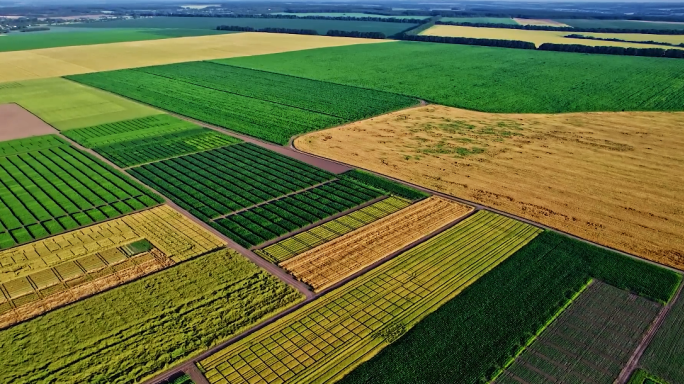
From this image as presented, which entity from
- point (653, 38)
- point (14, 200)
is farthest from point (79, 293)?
point (653, 38)

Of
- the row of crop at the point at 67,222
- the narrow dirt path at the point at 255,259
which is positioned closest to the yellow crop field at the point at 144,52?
the row of crop at the point at 67,222

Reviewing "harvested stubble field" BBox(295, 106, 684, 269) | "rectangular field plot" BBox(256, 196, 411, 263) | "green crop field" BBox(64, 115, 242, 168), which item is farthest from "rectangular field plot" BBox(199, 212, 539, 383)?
"green crop field" BBox(64, 115, 242, 168)

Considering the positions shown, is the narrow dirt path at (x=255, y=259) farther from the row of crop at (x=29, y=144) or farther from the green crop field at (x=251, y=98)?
the row of crop at (x=29, y=144)

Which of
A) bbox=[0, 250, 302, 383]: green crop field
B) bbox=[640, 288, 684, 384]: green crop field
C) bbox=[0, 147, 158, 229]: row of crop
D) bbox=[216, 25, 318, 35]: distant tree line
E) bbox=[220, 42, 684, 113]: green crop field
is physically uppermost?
bbox=[216, 25, 318, 35]: distant tree line

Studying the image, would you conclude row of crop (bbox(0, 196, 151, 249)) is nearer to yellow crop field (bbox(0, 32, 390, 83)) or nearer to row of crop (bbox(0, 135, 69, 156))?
row of crop (bbox(0, 135, 69, 156))

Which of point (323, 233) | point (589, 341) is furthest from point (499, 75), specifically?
point (589, 341)

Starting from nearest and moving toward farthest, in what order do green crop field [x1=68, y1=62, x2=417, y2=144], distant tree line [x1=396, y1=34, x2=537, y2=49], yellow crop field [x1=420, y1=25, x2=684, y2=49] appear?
green crop field [x1=68, y1=62, x2=417, y2=144]
distant tree line [x1=396, y1=34, x2=537, y2=49]
yellow crop field [x1=420, y1=25, x2=684, y2=49]

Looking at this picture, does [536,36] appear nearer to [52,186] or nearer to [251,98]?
[251,98]
